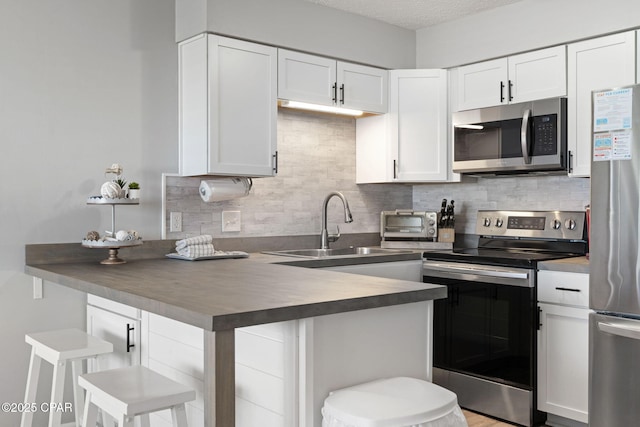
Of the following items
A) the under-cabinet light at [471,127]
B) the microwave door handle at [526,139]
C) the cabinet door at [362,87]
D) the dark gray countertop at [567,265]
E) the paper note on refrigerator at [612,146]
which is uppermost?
the cabinet door at [362,87]

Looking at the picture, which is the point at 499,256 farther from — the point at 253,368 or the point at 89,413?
the point at 89,413

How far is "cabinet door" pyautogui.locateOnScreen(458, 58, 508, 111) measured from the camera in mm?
3672

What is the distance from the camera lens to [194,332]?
2160 mm

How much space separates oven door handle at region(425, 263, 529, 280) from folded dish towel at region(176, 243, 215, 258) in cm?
133

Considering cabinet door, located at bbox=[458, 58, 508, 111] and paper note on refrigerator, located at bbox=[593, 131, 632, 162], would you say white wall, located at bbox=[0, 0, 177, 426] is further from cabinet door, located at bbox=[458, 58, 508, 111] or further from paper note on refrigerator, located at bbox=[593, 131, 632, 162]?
paper note on refrigerator, located at bbox=[593, 131, 632, 162]

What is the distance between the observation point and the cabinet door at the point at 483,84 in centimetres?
367

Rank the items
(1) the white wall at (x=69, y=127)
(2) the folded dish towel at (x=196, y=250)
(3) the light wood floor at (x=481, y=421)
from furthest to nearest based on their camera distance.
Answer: (3) the light wood floor at (x=481, y=421) < (2) the folded dish towel at (x=196, y=250) < (1) the white wall at (x=69, y=127)

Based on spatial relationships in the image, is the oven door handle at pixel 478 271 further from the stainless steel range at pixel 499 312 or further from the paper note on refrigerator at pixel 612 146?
the paper note on refrigerator at pixel 612 146

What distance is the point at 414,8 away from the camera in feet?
12.2

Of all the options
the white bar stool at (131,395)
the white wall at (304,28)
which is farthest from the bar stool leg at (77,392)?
the white wall at (304,28)

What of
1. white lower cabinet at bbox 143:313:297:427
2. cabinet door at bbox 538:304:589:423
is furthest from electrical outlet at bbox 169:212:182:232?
cabinet door at bbox 538:304:589:423

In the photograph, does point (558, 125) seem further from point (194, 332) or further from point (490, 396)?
point (194, 332)

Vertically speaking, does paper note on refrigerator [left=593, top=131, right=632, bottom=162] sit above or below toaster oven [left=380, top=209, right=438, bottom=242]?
above

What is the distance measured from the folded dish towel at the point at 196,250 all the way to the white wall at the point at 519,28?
196cm
